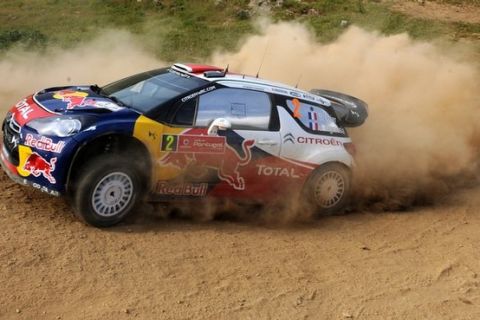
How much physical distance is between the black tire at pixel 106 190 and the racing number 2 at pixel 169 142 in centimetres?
39

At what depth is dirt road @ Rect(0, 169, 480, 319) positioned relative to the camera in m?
5.13

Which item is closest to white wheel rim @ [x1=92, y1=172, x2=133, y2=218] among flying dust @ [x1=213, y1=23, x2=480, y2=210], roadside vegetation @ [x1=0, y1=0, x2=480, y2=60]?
flying dust @ [x1=213, y1=23, x2=480, y2=210]

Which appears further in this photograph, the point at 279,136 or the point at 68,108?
the point at 279,136

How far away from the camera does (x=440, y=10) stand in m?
23.9

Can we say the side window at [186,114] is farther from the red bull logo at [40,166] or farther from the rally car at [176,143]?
the red bull logo at [40,166]

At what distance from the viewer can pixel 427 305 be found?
229 inches

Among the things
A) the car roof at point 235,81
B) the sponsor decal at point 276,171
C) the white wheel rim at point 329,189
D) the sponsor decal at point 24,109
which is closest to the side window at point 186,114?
the car roof at point 235,81

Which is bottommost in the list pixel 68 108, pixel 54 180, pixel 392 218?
pixel 392 218

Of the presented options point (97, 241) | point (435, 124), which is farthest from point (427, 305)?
point (435, 124)

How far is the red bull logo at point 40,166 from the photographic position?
583cm

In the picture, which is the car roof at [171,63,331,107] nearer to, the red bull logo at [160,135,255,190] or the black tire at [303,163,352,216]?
the red bull logo at [160,135,255,190]

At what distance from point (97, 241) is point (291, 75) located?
744 centimetres

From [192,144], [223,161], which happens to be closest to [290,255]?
[223,161]

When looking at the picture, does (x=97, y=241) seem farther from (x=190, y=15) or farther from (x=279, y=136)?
(x=190, y=15)
